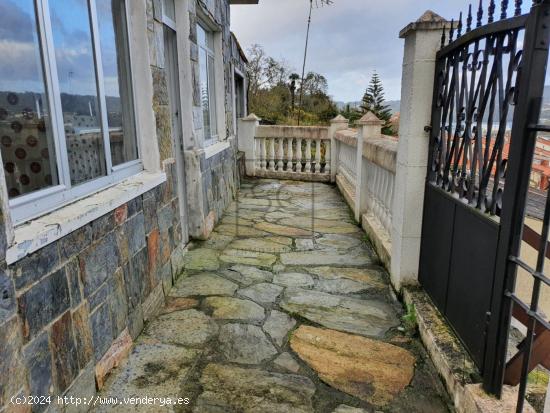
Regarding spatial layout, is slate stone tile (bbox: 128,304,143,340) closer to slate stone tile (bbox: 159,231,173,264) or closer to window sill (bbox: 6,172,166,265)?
slate stone tile (bbox: 159,231,173,264)

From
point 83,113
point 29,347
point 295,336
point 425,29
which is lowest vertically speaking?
point 295,336

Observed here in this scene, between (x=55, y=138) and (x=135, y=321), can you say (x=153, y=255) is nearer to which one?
(x=135, y=321)

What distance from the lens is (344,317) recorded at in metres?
2.49

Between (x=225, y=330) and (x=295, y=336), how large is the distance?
0.43m

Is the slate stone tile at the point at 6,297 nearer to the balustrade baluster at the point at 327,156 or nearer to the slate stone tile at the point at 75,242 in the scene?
the slate stone tile at the point at 75,242

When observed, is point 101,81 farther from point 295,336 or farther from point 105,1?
point 295,336

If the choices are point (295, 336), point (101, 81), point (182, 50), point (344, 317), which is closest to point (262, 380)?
point (295, 336)

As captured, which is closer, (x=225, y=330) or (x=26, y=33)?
(x=26, y=33)

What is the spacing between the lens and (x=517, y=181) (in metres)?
1.34

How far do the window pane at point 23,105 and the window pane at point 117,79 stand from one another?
555 millimetres

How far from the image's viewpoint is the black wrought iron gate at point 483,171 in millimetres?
1331

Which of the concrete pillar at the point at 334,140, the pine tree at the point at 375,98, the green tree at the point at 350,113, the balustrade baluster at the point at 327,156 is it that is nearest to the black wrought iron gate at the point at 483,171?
the concrete pillar at the point at 334,140

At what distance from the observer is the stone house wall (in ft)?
4.00

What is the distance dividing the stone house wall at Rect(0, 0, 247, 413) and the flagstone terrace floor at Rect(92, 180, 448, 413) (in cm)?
22
